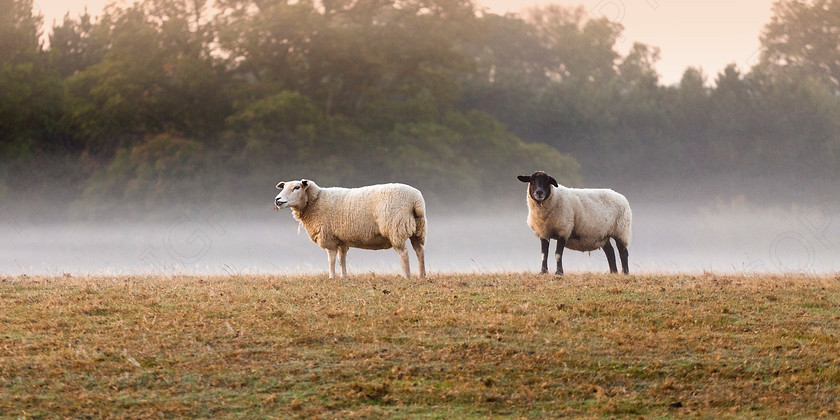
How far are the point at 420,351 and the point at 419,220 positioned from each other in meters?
6.31

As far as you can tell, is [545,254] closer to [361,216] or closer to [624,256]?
[624,256]

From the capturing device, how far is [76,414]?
35.0 feet

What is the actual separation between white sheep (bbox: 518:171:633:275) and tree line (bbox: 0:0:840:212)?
27.2 m

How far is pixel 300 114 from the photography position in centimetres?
4894

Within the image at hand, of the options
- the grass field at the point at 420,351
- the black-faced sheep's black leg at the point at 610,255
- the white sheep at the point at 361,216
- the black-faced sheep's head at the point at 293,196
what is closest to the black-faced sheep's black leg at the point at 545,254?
the black-faced sheep's black leg at the point at 610,255

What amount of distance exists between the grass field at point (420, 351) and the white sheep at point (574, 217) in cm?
349

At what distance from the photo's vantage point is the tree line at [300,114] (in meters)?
49.3

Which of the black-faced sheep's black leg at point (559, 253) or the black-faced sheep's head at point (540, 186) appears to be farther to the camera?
the black-faced sheep's black leg at point (559, 253)

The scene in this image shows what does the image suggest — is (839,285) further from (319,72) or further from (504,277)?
(319,72)

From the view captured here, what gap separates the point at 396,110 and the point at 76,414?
41.1m

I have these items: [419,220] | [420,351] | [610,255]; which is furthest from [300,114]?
[420,351]

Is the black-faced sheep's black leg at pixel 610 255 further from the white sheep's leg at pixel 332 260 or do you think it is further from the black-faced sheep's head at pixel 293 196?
the black-faced sheep's head at pixel 293 196

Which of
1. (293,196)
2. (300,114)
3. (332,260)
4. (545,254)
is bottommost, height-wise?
(332,260)

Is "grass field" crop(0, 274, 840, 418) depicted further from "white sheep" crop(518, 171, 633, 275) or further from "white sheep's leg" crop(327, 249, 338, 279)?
"white sheep" crop(518, 171, 633, 275)
